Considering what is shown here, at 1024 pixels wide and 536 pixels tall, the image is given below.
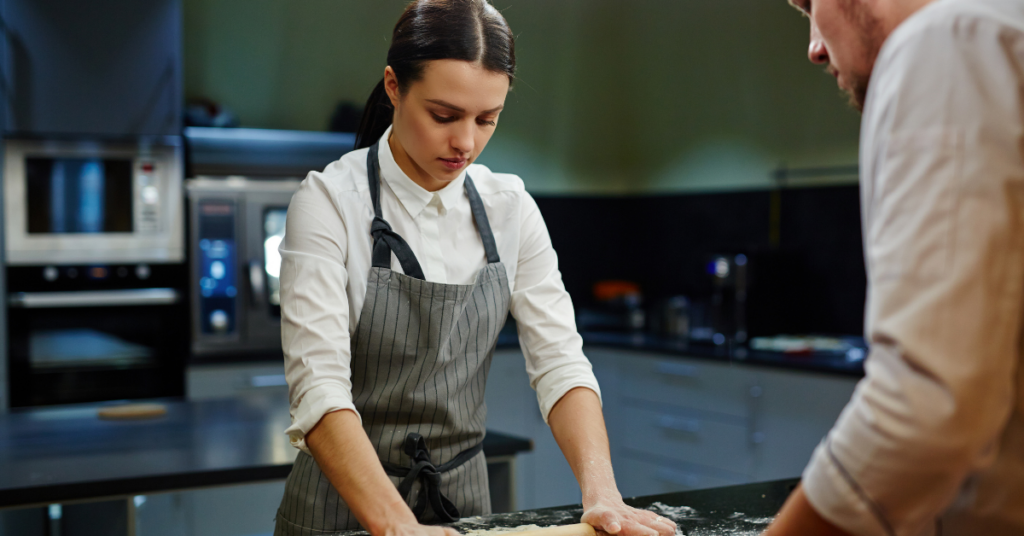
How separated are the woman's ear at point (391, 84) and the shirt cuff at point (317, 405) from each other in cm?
39

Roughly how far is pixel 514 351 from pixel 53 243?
69.9 inches

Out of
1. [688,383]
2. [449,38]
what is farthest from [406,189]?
[688,383]

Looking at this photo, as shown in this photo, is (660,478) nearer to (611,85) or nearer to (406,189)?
(611,85)

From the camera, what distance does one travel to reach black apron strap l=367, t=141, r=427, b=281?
1.19 meters

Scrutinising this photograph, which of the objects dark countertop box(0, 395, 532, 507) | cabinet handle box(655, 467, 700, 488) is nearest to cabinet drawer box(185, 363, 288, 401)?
dark countertop box(0, 395, 532, 507)

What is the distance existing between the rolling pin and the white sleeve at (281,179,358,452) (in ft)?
0.86

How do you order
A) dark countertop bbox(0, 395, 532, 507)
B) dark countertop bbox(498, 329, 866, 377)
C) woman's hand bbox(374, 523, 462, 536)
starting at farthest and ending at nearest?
dark countertop bbox(498, 329, 866, 377) → dark countertop bbox(0, 395, 532, 507) → woman's hand bbox(374, 523, 462, 536)

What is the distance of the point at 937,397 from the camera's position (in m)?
0.55

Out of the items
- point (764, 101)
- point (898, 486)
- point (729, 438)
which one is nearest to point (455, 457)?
point (898, 486)

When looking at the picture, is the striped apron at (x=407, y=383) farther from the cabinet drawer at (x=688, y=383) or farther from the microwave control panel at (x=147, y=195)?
the microwave control panel at (x=147, y=195)

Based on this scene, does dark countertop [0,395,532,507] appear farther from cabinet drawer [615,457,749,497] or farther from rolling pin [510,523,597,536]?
cabinet drawer [615,457,749,497]

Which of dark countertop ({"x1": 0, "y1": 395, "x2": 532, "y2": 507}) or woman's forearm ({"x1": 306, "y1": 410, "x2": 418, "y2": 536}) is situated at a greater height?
woman's forearm ({"x1": 306, "y1": 410, "x2": 418, "y2": 536})

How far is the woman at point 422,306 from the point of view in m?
1.06

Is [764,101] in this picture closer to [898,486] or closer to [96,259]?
[96,259]
